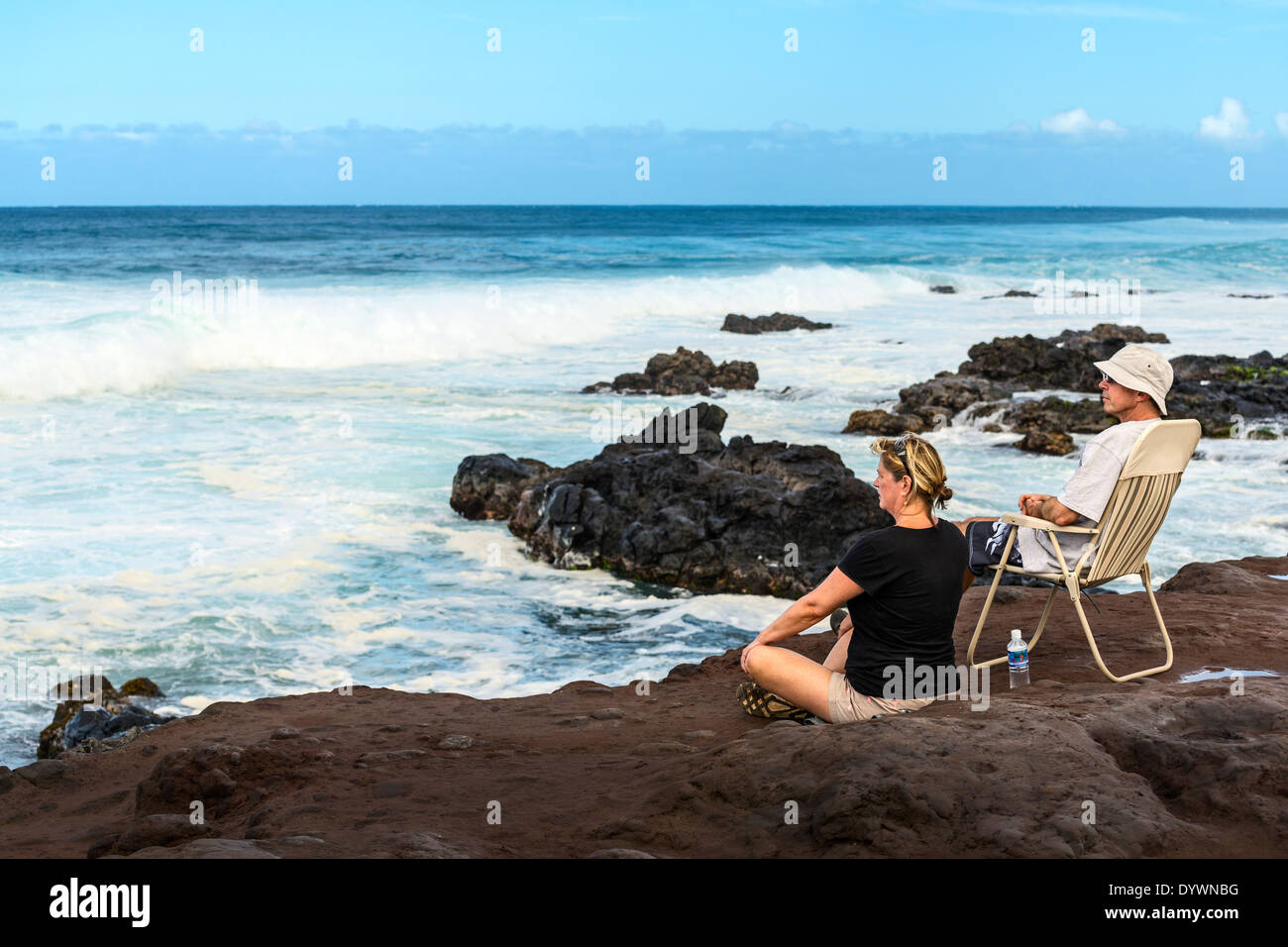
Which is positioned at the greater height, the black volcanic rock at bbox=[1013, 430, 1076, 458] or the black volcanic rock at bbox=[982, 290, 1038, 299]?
the black volcanic rock at bbox=[982, 290, 1038, 299]

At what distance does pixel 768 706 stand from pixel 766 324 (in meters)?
25.9

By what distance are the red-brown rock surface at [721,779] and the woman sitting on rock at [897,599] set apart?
23 centimetres

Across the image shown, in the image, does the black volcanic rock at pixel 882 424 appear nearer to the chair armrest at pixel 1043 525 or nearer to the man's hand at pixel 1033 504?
the man's hand at pixel 1033 504

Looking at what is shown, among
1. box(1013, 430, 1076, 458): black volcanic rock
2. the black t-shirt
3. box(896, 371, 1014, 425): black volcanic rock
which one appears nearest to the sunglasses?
the black t-shirt

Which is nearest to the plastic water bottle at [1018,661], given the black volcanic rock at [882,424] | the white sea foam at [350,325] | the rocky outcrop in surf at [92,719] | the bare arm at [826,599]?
the bare arm at [826,599]

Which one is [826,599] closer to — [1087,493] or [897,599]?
[897,599]

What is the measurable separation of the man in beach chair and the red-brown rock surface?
624 millimetres

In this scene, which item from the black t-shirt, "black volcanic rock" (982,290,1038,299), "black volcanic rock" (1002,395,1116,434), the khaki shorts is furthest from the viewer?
"black volcanic rock" (982,290,1038,299)

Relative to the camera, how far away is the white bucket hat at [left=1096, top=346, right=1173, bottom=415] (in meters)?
5.25

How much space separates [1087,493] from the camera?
17.5 ft

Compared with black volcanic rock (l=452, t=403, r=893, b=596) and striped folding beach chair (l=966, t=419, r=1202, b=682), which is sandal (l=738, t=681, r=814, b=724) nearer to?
striped folding beach chair (l=966, t=419, r=1202, b=682)

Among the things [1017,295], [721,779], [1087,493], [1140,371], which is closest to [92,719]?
[721,779]
